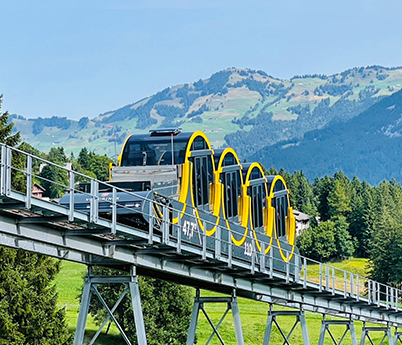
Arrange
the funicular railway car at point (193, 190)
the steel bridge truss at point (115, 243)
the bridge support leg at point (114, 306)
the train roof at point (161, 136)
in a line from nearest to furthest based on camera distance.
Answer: the steel bridge truss at point (115, 243) < the bridge support leg at point (114, 306) < the funicular railway car at point (193, 190) < the train roof at point (161, 136)

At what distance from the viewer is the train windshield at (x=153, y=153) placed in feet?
103

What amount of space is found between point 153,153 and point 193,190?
2.05 meters

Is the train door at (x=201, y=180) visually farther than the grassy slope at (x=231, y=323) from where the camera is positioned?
No

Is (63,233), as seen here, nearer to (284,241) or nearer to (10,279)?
(284,241)

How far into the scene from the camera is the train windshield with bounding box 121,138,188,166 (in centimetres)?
3133

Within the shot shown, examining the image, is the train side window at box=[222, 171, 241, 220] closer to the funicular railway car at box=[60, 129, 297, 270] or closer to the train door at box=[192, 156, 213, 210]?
the funicular railway car at box=[60, 129, 297, 270]

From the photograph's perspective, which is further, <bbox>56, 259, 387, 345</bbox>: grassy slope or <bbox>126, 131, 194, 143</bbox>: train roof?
<bbox>56, 259, 387, 345</bbox>: grassy slope

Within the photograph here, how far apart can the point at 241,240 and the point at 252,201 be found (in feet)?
11.1

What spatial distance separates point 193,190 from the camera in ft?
102

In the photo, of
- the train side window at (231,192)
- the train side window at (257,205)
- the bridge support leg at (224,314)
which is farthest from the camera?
the train side window at (257,205)

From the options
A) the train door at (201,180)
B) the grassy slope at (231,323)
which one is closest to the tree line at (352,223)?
the grassy slope at (231,323)

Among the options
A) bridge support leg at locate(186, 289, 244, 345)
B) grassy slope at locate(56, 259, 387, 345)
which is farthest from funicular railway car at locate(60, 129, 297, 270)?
grassy slope at locate(56, 259, 387, 345)

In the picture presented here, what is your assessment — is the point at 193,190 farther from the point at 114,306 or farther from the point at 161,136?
the point at 114,306

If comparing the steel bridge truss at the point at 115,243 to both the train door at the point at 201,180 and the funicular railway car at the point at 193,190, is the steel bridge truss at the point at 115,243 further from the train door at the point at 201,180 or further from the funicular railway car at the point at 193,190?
the train door at the point at 201,180
